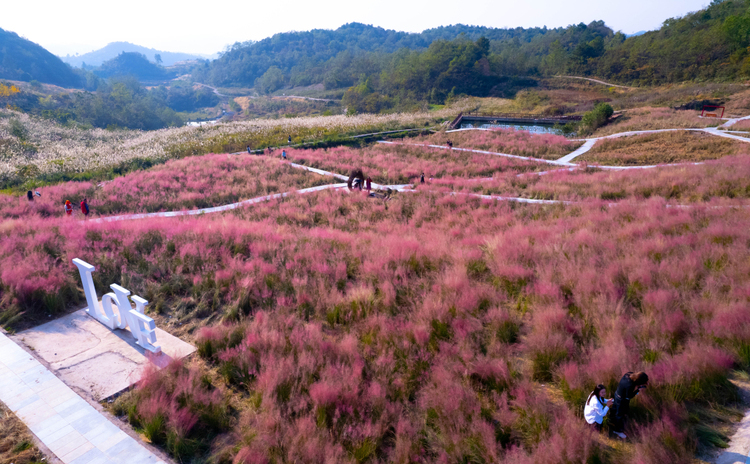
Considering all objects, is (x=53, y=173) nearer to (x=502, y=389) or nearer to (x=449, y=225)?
(x=449, y=225)

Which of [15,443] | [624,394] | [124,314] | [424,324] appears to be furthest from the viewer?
[124,314]

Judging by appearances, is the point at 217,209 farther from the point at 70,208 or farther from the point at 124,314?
the point at 124,314

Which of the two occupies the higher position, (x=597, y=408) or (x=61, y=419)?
(x=597, y=408)

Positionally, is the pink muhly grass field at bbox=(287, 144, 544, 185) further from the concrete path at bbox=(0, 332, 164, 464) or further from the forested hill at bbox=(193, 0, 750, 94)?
the forested hill at bbox=(193, 0, 750, 94)

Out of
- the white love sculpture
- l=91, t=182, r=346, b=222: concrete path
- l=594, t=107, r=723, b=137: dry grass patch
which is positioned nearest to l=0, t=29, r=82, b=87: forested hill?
l=91, t=182, r=346, b=222: concrete path

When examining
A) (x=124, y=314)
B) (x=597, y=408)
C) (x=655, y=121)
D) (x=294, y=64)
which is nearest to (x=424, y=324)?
(x=597, y=408)

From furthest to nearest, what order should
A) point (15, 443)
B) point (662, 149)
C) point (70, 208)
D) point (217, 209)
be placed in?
point (662, 149) < point (217, 209) < point (70, 208) < point (15, 443)

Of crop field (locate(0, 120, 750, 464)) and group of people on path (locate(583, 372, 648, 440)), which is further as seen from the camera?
crop field (locate(0, 120, 750, 464))
